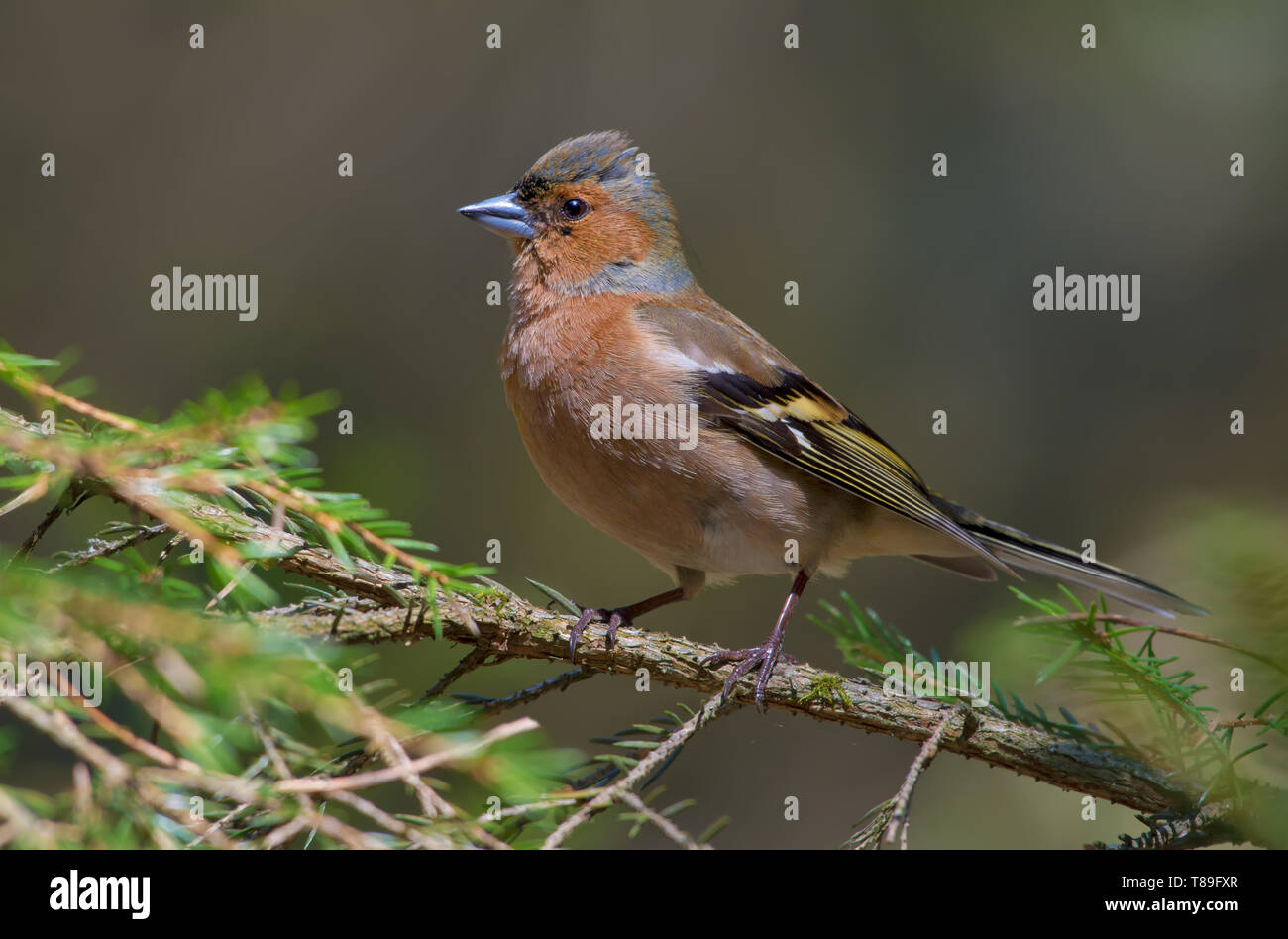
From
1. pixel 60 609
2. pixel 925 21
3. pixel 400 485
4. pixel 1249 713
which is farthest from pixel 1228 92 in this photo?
pixel 60 609

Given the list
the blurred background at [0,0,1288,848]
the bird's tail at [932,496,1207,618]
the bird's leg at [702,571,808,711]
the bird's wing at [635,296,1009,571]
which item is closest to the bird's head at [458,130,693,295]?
the bird's wing at [635,296,1009,571]

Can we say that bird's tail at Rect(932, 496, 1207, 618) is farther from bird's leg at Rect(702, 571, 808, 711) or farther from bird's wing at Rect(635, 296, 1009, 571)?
bird's leg at Rect(702, 571, 808, 711)

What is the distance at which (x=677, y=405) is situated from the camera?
138 inches

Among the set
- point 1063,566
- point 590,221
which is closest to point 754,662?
point 1063,566

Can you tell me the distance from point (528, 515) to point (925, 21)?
13.6 ft

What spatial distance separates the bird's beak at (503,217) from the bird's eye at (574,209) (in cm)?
14

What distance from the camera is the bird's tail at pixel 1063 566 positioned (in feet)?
11.8

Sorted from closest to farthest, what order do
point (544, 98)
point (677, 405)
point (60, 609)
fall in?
point (60, 609)
point (677, 405)
point (544, 98)

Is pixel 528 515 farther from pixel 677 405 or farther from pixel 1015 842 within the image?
pixel 1015 842

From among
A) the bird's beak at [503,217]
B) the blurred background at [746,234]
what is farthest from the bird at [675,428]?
the blurred background at [746,234]

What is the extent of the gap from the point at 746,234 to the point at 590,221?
120 inches

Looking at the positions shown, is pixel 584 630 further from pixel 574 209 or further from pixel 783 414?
pixel 574 209

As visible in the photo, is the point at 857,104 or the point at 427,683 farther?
the point at 857,104

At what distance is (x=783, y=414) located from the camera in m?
3.80
